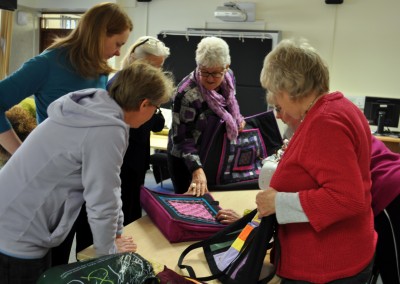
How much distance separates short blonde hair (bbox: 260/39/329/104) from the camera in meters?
1.06

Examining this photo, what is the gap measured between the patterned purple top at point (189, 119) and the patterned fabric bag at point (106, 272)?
938mm

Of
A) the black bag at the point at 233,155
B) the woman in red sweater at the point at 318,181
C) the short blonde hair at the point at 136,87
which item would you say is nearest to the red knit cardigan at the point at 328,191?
the woman in red sweater at the point at 318,181

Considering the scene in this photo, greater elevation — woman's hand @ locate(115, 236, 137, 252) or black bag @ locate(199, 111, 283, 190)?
black bag @ locate(199, 111, 283, 190)

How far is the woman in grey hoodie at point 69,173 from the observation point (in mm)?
1171

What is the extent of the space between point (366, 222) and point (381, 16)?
4835 millimetres

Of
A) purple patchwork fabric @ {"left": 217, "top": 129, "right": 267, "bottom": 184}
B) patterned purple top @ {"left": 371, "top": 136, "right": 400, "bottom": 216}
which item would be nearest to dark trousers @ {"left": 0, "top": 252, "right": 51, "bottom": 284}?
purple patchwork fabric @ {"left": 217, "top": 129, "right": 267, "bottom": 184}

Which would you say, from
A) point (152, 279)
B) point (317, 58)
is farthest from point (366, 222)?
point (152, 279)

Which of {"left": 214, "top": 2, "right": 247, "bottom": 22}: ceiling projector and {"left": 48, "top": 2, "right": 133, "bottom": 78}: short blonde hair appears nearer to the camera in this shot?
{"left": 48, "top": 2, "right": 133, "bottom": 78}: short blonde hair

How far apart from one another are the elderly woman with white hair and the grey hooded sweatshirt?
58 cm

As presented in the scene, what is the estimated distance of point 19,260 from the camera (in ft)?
4.10

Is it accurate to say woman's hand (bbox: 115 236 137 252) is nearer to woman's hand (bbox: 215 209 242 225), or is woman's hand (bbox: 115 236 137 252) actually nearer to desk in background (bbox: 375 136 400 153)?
woman's hand (bbox: 215 209 242 225)

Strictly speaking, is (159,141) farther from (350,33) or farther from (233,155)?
(350,33)

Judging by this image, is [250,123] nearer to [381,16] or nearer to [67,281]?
[67,281]

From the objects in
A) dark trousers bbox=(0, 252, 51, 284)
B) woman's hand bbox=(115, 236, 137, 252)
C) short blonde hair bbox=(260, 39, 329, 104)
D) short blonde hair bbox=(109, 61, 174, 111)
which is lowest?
dark trousers bbox=(0, 252, 51, 284)
